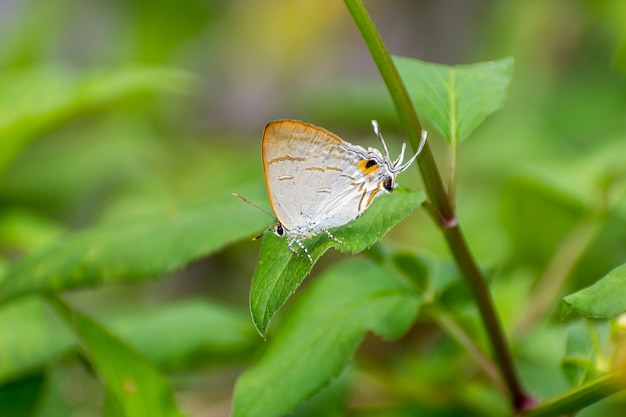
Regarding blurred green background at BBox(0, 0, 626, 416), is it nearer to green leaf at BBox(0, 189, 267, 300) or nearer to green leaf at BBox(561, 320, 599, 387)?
green leaf at BBox(0, 189, 267, 300)

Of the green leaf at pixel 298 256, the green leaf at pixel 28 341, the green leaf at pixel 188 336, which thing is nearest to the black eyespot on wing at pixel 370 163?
the green leaf at pixel 298 256

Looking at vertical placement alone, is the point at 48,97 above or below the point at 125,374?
above

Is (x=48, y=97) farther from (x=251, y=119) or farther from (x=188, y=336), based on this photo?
(x=251, y=119)

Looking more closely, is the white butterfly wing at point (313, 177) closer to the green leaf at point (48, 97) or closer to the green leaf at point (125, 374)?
the green leaf at point (125, 374)

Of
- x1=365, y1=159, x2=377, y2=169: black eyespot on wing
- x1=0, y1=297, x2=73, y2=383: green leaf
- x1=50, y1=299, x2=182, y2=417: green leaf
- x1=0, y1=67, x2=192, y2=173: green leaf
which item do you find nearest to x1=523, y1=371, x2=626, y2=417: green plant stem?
x1=365, y1=159, x2=377, y2=169: black eyespot on wing

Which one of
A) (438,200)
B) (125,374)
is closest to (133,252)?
(125,374)

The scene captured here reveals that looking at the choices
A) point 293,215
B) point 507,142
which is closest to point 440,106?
point 293,215
